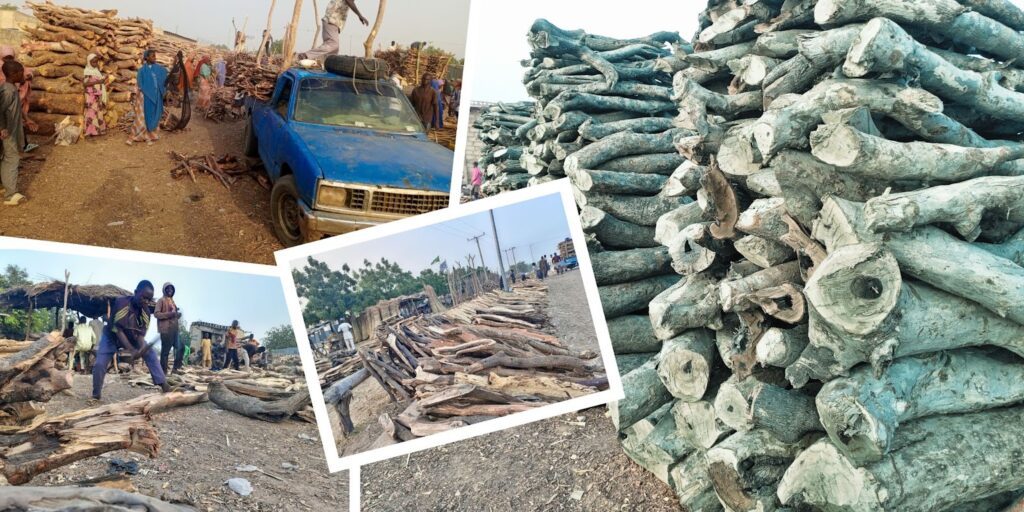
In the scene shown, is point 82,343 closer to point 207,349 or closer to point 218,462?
point 207,349

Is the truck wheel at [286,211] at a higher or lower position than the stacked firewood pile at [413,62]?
lower

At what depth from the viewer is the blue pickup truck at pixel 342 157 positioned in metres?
7.54

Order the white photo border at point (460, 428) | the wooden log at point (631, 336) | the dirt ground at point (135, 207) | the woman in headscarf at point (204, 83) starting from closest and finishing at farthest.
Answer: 1. the white photo border at point (460, 428)
2. the wooden log at point (631, 336)
3. the dirt ground at point (135, 207)
4. the woman in headscarf at point (204, 83)

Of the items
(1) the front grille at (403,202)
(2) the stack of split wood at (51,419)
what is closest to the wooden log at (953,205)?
(2) the stack of split wood at (51,419)

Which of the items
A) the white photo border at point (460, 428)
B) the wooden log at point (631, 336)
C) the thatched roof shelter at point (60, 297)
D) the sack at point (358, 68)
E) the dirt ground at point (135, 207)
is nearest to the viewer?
the white photo border at point (460, 428)

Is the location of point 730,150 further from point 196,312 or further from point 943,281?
point 196,312

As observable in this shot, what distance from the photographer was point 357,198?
7.52 meters

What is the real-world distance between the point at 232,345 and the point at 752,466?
2606 millimetres

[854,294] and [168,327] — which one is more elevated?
→ [854,294]

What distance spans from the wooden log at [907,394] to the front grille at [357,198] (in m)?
5.15

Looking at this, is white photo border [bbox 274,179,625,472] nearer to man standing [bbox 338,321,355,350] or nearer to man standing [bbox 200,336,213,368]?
man standing [bbox 338,321,355,350]

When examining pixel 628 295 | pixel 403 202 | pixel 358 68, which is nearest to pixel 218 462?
pixel 628 295

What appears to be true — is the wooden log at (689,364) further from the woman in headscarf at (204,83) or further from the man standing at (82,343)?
the woman in headscarf at (204,83)

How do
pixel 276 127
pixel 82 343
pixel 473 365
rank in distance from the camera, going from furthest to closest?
pixel 276 127 < pixel 473 365 < pixel 82 343
